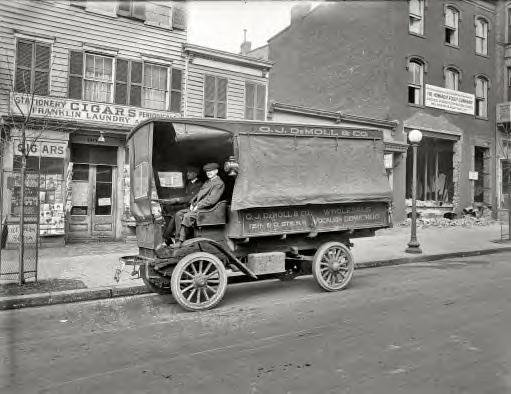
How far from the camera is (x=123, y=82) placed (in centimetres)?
1502

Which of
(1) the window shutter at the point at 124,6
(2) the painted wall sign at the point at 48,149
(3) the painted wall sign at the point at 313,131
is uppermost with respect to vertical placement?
(2) the painted wall sign at the point at 48,149

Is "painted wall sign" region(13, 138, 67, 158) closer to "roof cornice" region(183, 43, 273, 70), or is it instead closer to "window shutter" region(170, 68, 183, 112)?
"window shutter" region(170, 68, 183, 112)

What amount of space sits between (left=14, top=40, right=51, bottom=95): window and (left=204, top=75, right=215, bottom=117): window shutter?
5.28 meters

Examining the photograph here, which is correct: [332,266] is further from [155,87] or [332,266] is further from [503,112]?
[503,112]

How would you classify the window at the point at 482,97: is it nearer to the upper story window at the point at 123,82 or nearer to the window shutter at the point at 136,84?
the upper story window at the point at 123,82

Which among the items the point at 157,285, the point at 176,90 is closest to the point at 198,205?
the point at 157,285

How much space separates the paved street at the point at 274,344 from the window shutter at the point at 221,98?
10.2 metres

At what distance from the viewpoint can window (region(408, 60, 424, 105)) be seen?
21.8 meters

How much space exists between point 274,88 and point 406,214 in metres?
11.1

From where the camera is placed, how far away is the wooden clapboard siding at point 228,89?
53.3ft

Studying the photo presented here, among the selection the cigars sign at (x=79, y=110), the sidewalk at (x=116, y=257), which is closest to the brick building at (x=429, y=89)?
the sidewalk at (x=116, y=257)

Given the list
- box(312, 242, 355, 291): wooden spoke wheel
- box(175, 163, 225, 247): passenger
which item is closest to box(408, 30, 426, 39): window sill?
box(312, 242, 355, 291): wooden spoke wheel

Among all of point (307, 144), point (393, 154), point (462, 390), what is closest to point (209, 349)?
point (462, 390)

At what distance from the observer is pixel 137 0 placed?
105 cm
